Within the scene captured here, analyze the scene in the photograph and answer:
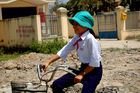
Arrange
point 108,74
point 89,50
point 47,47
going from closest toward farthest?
point 89,50 → point 108,74 → point 47,47

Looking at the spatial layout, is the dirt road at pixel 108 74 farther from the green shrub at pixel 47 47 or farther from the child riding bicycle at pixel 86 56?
the child riding bicycle at pixel 86 56

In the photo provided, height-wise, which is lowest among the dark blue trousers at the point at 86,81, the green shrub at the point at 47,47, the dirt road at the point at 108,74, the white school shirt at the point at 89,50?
the dirt road at the point at 108,74

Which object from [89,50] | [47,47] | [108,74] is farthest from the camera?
[47,47]

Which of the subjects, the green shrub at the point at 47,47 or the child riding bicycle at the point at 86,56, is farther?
the green shrub at the point at 47,47

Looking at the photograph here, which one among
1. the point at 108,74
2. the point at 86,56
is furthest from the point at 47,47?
the point at 86,56

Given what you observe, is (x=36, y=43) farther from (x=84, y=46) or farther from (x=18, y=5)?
(x=84, y=46)

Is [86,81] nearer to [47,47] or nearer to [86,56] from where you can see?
[86,56]

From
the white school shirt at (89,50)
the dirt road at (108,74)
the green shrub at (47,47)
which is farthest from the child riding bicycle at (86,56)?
the green shrub at (47,47)

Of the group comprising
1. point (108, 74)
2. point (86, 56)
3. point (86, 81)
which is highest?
point (86, 56)

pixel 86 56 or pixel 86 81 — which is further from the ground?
pixel 86 56

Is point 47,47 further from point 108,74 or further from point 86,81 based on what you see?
point 86,81

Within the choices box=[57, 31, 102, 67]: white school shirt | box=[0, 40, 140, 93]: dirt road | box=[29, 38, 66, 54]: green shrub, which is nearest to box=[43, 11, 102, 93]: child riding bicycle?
box=[57, 31, 102, 67]: white school shirt

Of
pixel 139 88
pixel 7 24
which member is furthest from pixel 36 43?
pixel 139 88

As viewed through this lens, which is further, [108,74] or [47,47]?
[47,47]
